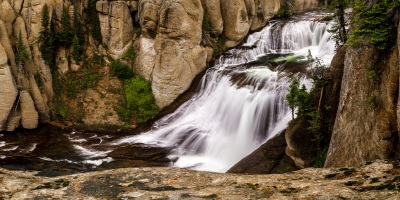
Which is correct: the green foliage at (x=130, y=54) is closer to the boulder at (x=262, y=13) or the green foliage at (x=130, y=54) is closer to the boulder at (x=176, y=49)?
the boulder at (x=176, y=49)

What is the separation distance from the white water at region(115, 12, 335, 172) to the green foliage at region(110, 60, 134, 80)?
644 cm

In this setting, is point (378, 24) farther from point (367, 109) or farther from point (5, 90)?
→ point (5, 90)

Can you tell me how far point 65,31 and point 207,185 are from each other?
1151 inches

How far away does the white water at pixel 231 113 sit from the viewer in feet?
83.8

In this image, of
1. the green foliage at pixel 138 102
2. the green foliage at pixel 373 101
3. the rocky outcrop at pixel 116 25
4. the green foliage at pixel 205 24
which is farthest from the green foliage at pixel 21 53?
the green foliage at pixel 373 101

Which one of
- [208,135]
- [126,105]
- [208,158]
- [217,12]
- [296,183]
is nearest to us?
[296,183]

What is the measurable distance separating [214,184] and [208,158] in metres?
16.3

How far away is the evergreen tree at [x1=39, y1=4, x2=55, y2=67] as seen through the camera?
32594 mm

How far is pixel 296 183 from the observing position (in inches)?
365

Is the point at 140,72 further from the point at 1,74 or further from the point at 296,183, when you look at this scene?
the point at 296,183

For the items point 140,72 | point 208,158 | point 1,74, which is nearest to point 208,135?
point 208,158

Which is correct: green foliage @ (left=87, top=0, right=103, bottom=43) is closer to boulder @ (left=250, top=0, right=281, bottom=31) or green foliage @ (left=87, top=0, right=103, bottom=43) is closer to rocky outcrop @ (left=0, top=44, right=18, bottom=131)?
rocky outcrop @ (left=0, top=44, right=18, bottom=131)

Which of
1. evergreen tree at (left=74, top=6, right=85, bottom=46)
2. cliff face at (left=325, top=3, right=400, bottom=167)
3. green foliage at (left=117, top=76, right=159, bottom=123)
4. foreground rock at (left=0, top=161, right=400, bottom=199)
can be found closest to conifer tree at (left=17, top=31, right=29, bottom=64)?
evergreen tree at (left=74, top=6, right=85, bottom=46)

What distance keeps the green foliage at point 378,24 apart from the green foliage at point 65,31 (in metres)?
A: 28.1
